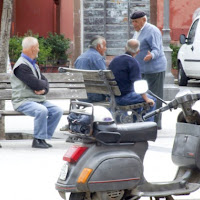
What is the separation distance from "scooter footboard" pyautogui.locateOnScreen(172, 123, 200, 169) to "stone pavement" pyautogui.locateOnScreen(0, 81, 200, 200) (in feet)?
2.11

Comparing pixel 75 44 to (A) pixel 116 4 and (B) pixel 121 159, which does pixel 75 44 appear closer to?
(A) pixel 116 4

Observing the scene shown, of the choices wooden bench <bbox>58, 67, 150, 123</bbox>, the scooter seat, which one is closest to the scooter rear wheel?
the scooter seat

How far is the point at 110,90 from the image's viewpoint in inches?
418

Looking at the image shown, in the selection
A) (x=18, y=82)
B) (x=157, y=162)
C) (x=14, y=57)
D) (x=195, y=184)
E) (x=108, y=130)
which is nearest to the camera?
(x=108, y=130)

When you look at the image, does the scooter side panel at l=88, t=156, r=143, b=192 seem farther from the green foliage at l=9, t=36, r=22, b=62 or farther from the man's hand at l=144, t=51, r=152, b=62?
the green foliage at l=9, t=36, r=22, b=62

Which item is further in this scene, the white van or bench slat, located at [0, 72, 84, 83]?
the white van

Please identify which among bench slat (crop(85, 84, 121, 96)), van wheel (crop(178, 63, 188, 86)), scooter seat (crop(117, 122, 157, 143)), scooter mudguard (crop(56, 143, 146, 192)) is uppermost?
scooter seat (crop(117, 122, 157, 143))

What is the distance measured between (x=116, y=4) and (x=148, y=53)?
13512 mm

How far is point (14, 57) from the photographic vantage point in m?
22.2

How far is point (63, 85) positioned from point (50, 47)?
487 inches

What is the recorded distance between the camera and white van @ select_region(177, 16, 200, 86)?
20.6 meters

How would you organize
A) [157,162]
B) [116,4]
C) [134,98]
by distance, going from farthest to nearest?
[116,4], [134,98], [157,162]

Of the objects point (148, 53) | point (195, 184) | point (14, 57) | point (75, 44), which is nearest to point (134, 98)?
point (148, 53)

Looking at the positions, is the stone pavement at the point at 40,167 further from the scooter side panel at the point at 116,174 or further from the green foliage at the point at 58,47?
the green foliage at the point at 58,47
